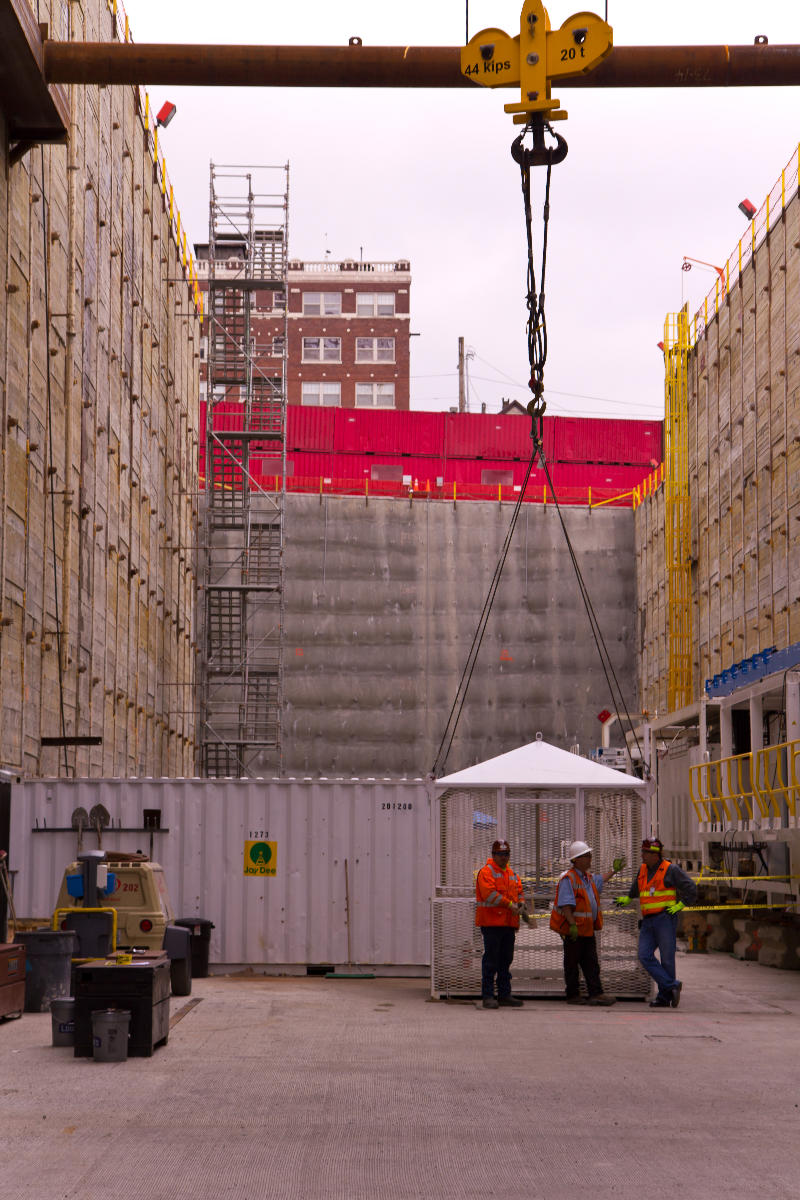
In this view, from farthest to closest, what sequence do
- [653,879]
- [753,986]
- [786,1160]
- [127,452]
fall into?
[127,452], [753,986], [653,879], [786,1160]

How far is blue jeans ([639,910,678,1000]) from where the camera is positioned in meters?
15.6

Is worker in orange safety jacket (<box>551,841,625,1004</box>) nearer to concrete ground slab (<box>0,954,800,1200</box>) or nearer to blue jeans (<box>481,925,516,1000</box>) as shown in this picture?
blue jeans (<box>481,925,516,1000</box>)

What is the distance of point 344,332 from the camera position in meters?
83.4

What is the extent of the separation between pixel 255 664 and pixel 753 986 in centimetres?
2960

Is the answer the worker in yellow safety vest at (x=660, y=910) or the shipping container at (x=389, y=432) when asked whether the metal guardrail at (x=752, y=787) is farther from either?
the shipping container at (x=389, y=432)

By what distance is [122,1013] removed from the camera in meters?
11.5


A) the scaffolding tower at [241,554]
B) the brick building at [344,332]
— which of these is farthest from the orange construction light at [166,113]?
the brick building at [344,332]

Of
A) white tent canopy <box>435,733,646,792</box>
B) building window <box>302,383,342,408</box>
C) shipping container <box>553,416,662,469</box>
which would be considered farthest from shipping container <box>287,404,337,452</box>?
white tent canopy <box>435,733,646,792</box>

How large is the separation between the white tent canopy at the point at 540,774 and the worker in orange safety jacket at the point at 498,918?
1085 millimetres

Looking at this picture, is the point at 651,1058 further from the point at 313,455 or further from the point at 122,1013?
the point at 313,455

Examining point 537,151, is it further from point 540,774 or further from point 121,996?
point 121,996

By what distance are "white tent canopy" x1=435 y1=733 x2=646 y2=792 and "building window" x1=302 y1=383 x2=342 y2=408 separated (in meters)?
66.5

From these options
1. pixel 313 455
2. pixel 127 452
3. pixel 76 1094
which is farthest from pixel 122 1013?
pixel 313 455

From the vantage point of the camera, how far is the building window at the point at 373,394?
82062 mm
